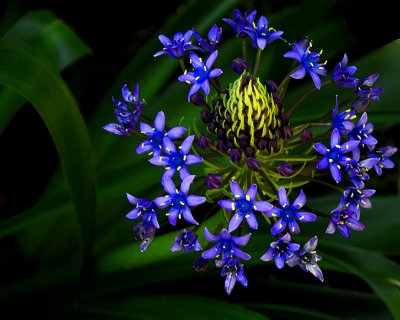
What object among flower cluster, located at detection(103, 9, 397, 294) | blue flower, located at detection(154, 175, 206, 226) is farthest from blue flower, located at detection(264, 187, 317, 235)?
blue flower, located at detection(154, 175, 206, 226)

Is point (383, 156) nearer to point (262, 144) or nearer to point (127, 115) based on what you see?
point (262, 144)

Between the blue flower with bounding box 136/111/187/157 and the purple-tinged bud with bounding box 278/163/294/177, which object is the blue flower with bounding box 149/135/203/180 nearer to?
the blue flower with bounding box 136/111/187/157

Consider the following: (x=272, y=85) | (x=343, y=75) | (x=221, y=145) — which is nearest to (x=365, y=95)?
(x=343, y=75)

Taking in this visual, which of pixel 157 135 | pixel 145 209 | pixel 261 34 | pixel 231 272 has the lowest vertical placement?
pixel 231 272

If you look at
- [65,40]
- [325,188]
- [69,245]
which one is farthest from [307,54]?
[325,188]

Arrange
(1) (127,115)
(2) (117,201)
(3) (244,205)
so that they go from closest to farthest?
(3) (244,205), (1) (127,115), (2) (117,201)

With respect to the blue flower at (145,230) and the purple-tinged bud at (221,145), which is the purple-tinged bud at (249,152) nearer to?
the purple-tinged bud at (221,145)

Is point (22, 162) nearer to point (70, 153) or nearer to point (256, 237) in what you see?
point (70, 153)
